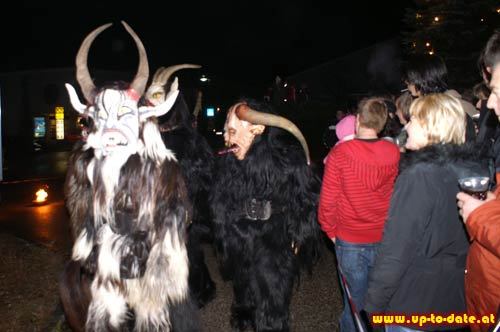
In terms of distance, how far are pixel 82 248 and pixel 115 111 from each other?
0.91 metres

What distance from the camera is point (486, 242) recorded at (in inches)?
81.6

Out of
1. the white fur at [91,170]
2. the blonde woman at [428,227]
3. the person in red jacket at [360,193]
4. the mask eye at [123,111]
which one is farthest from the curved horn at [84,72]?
the blonde woman at [428,227]

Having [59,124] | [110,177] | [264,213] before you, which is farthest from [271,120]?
[59,124]

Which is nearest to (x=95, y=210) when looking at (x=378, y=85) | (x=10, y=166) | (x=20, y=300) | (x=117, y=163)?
(x=117, y=163)

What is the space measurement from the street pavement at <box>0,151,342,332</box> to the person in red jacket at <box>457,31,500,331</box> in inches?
84.2

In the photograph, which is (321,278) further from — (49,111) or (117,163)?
(49,111)

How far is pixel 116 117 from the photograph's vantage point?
8.91 ft

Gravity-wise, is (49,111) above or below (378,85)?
below

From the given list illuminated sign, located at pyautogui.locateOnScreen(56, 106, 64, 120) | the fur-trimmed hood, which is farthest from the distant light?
illuminated sign, located at pyautogui.locateOnScreen(56, 106, 64, 120)

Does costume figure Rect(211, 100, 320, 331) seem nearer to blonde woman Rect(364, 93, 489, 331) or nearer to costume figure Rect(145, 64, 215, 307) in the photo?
costume figure Rect(145, 64, 215, 307)

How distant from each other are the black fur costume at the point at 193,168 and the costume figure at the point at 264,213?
1.67 ft

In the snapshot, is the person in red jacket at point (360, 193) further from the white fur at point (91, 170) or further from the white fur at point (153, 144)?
the white fur at point (91, 170)

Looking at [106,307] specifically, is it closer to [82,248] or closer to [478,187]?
[82,248]

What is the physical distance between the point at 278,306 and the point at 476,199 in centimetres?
199
